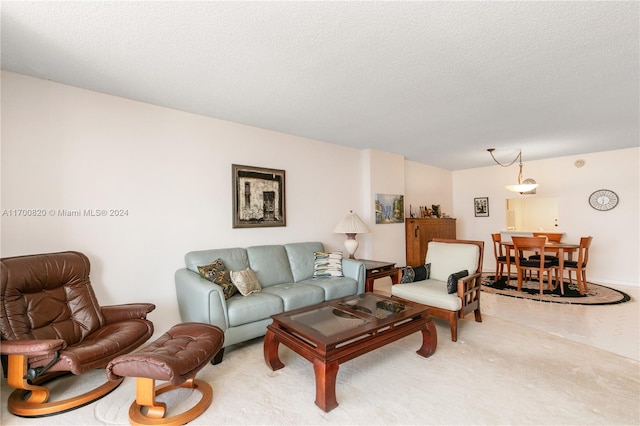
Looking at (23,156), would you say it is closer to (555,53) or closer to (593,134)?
(555,53)

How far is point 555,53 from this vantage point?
7.11ft

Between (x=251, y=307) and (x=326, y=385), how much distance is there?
113 centimetres

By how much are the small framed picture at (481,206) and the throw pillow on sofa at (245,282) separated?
5844 mm

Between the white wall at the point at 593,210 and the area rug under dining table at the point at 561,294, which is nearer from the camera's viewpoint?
the area rug under dining table at the point at 561,294

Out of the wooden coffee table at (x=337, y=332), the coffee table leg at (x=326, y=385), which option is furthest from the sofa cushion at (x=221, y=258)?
the coffee table leg at (x=326, y=385)

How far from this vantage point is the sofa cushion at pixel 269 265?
3545 millimetres

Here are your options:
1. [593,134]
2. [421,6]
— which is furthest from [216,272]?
[593,134]

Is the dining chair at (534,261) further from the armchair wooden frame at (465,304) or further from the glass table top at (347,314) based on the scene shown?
the glass table top at (347,314)

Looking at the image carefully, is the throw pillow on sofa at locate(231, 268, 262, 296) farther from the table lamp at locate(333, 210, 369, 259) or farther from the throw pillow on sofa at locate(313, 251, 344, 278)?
the table lamp at locate(333, 210, 369, 259)

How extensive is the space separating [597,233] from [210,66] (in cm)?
699

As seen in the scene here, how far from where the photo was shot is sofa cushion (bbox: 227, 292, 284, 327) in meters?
2.71

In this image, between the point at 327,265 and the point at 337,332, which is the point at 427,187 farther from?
the point at 337,332

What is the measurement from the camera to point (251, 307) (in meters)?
2.80

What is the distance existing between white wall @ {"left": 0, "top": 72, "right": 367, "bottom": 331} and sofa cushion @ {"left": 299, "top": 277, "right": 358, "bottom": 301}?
0.89 metres
